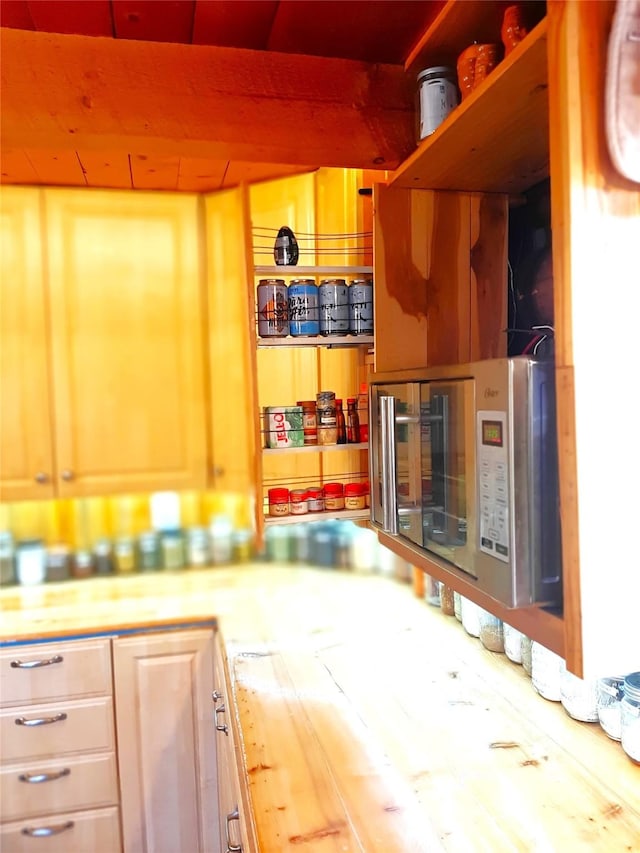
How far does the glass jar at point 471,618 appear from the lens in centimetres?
145

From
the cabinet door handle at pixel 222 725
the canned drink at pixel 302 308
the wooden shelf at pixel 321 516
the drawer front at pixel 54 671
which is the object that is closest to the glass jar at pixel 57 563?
the drawer front at pixel 54 671

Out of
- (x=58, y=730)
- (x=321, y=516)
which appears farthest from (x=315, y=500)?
(x=58, y=730)

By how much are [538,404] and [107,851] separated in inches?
70.4

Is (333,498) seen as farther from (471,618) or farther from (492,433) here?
(492,433)

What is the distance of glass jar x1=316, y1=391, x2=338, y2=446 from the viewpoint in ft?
4.53

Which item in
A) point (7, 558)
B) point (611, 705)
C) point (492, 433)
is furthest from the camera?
point (7, 558)

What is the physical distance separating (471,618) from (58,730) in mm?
1143

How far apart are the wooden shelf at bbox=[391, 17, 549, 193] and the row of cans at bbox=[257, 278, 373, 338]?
0.84 feet

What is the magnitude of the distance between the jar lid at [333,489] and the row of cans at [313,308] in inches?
13.3

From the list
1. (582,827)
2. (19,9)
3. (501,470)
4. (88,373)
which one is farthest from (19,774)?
(19,9)

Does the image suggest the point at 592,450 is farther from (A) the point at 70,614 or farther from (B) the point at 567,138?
(A) the point at 70,614

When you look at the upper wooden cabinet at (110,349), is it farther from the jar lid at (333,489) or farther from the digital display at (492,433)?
the digital display at (492,433)

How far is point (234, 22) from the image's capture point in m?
1.11

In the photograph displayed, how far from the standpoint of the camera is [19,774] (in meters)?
1.69
